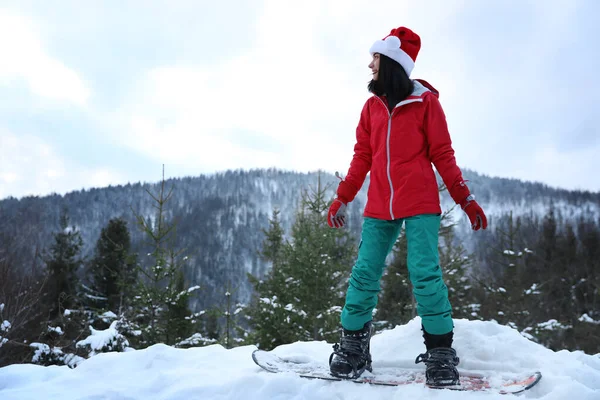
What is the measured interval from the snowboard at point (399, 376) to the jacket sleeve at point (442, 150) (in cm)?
105

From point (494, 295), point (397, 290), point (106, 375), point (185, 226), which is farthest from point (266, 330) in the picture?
A: point (185, 226)

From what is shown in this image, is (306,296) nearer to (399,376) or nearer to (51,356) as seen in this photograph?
(51,356)

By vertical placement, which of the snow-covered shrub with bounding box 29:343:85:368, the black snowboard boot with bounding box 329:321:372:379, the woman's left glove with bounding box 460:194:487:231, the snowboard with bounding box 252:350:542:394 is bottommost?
the snow-covered shrub with bounding box 29:343:85:368

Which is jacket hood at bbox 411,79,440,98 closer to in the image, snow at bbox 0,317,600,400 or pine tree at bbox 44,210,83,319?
snow at bbox 0,317,600,400

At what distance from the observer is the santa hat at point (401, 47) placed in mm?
2637

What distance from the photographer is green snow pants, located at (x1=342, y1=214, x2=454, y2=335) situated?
2369 mm

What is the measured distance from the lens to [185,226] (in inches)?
4552

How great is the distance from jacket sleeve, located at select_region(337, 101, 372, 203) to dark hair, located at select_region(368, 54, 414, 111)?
0.25 meters

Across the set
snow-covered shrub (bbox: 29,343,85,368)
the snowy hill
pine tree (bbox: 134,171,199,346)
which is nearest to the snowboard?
snow-covered shrub (bbox: 29,343,85,368)

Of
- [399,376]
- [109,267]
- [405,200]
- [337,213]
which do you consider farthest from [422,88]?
[109,267]

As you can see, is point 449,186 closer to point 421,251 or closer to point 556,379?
point 421,251

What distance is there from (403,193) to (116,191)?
14430 centimetres

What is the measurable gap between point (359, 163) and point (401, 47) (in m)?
0.82

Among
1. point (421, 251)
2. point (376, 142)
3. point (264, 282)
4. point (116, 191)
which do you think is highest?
point (116, 191)
